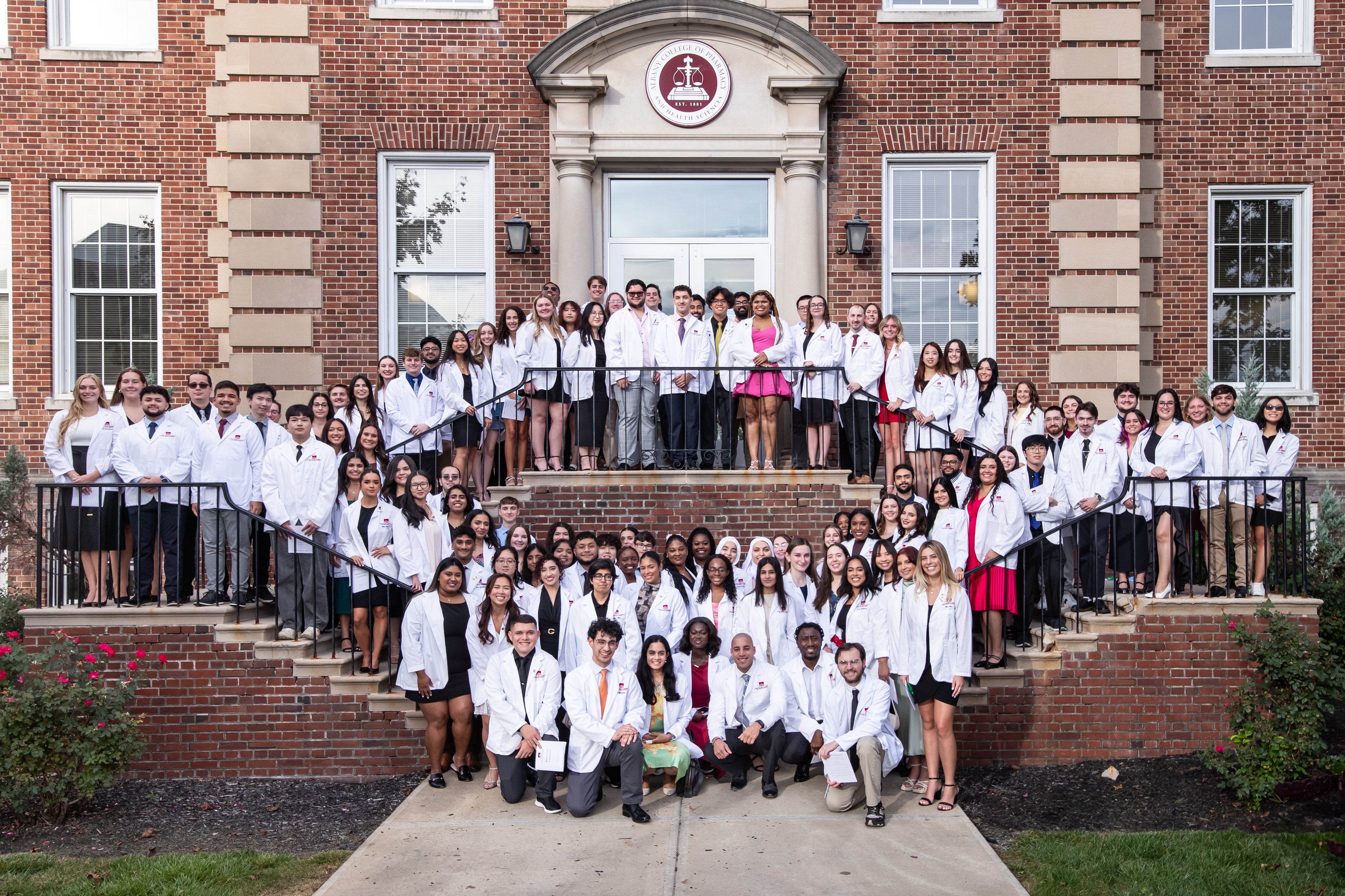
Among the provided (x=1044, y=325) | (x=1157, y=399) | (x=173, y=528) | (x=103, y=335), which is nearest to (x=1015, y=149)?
(x=1044, y=325)

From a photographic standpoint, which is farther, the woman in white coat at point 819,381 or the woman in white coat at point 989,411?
the woman in white coat at point 819,381

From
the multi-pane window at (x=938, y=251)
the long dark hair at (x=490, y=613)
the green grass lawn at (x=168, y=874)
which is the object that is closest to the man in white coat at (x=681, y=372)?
the long dark hair at (x=490, y=613)

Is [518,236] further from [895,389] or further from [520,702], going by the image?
[520,702]

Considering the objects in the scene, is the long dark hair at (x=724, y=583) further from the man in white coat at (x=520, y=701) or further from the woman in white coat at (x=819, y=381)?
the woman in white coat at (x=819, y=381)

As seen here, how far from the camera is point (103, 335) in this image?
1329cm

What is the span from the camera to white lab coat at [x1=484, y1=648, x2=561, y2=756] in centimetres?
759

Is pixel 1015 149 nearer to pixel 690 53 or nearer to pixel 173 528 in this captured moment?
pixel 690 53

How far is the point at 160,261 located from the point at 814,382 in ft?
26.9

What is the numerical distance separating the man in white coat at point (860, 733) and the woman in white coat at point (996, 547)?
139 cm

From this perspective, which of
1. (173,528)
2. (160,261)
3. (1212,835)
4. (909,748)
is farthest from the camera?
(160,261)

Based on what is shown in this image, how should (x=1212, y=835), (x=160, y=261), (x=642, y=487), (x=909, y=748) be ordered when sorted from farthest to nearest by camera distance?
(x=160, y=261) < (x=642, y=487) < (x=909, y=748) < (x=1212, y=835)

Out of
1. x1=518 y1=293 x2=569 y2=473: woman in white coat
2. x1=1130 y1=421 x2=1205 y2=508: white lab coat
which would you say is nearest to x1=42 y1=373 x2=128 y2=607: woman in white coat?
x1=518 y1=293 x2=569 y2=473: woman in white coat

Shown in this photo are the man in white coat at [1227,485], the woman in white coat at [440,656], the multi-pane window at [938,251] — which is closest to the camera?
the woman in white coat at [440,656]

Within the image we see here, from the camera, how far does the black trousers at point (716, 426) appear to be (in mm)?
10305
